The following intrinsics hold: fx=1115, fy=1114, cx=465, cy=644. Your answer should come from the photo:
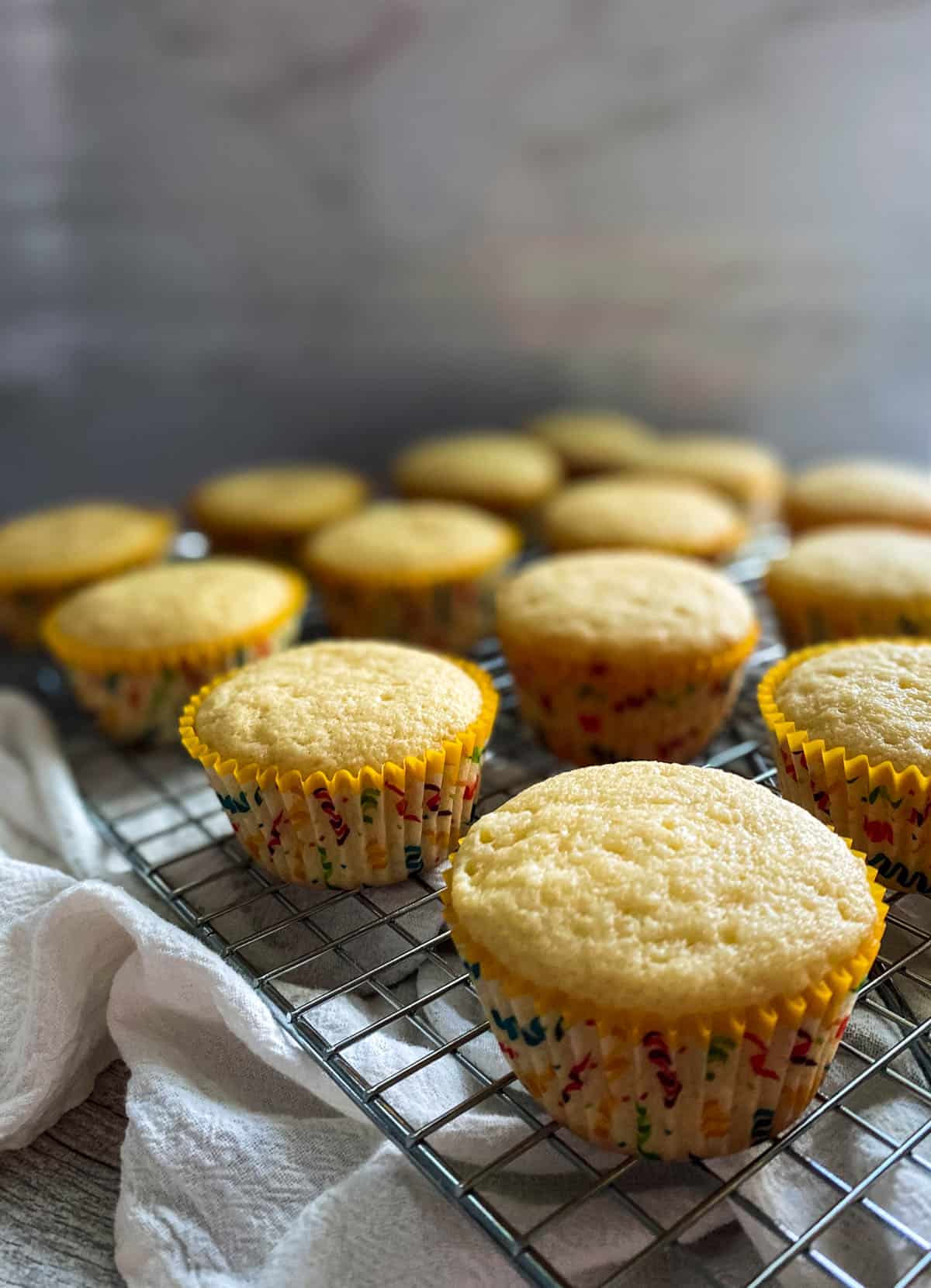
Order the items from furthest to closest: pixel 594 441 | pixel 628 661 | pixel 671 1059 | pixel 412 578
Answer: pixel 594 441 → pixel 412 578 → pixel 628 661 → pixel 671 1059

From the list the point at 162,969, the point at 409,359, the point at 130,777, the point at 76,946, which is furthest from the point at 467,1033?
the point at 409,359

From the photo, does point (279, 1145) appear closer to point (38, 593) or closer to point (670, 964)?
point (670, 964)

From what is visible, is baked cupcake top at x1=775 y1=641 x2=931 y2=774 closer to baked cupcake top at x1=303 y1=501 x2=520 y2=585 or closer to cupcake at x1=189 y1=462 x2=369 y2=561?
baked cupcake top at x1=303 y1=501 x2=520 y2=585

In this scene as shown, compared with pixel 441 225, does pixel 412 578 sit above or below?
below

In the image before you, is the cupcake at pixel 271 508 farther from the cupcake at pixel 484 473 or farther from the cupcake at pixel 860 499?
the cupcake at pixel 860 499

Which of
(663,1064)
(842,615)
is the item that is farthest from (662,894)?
(842,615)

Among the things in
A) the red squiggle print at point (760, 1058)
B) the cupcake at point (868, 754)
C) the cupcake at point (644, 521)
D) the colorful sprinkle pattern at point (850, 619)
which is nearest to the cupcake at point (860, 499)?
the cupcake at point (644, 521)
